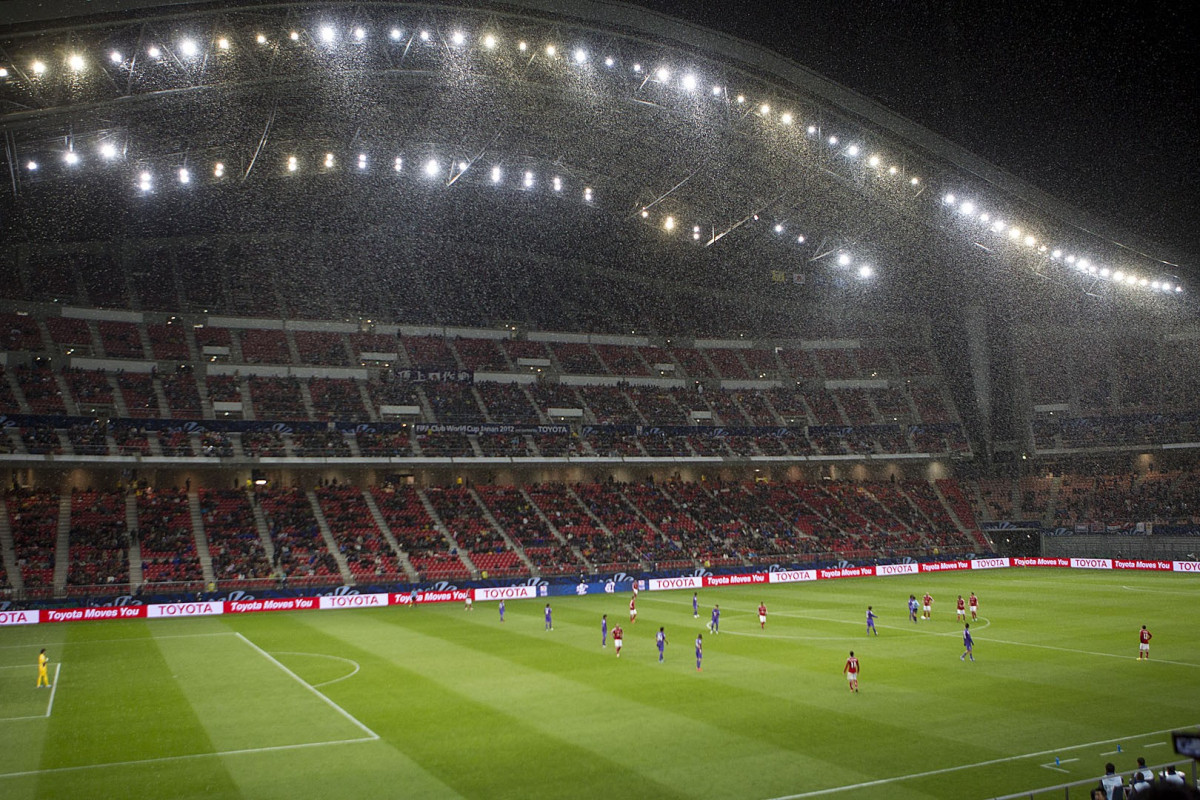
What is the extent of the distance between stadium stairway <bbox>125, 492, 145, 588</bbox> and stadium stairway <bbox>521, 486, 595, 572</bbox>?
24379 mm

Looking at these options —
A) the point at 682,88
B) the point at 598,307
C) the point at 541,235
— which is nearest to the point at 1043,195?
the point at 682,88

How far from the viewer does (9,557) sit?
141ft

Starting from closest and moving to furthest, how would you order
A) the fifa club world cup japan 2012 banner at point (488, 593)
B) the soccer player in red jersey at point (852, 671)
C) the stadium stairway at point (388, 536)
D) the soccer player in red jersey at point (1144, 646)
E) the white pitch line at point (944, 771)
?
the white pitch line at point (944, 771) → the soccer player in red jersey at point (852, 671) → the soccer player in red jersey at point (1144, 646) → the fifa club world cup japan 2012 banner at point (488, 593) → the stadium stairway at point (388, 536)

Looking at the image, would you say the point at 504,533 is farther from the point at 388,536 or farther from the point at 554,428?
the point at 554,428


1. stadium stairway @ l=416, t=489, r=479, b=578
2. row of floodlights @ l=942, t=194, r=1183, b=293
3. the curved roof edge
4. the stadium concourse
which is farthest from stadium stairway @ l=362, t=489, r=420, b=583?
row of floodlights @ l=942, t=194, r=1183, b=293

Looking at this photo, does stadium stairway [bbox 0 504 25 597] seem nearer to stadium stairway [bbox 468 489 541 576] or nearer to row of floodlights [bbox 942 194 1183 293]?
stadium stairway [bbox 468 489 541 576]

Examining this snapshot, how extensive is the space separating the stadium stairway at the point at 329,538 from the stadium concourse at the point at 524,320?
8.3 inches

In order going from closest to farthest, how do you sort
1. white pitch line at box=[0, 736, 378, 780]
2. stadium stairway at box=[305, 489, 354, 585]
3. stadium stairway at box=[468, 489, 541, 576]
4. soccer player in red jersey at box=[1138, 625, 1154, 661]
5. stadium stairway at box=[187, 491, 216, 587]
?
white pitch line at box=[0, 736, 378, 780] → soccer player in red jersey at box=[1138, 625, 1154, 661] → stadium stairway at box=[187, 491, 216, 587] → stadium stairway at box=[305, 489, 354, 585] → stadium stairway at box=[468, 489, 541, 576]

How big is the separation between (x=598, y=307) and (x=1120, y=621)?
5063 cm

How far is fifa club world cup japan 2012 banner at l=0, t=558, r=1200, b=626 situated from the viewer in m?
41.2

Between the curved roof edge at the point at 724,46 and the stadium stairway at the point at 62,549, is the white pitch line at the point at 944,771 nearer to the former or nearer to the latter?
the curved roof edge at the point at 724,46

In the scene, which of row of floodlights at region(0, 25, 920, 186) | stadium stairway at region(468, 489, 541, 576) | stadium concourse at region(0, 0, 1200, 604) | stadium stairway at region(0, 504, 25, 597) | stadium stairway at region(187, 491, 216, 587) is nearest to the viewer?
row of floodlights at region(0, 25, 920, 186)

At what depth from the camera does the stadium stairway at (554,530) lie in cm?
5378

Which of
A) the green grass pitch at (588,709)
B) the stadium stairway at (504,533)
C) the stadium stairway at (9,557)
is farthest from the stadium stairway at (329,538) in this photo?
the stadium stairway at (9,557)
